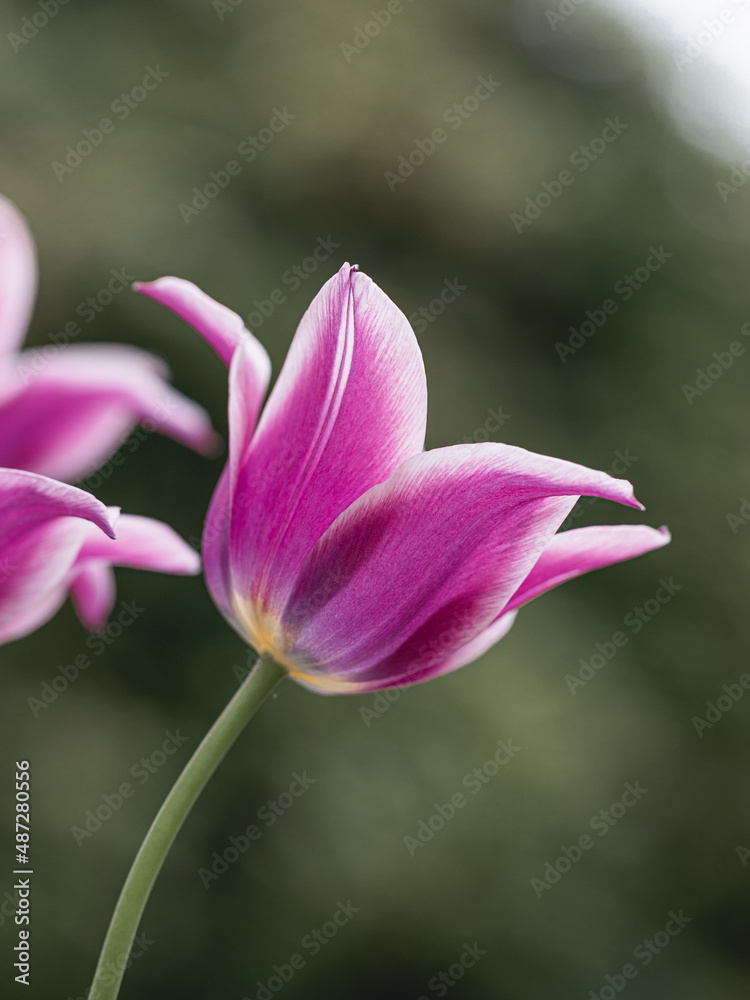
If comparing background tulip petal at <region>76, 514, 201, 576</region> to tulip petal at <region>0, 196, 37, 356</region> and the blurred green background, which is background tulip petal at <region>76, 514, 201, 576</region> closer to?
tulip petal at <region>0, 196, 37, 356</region>

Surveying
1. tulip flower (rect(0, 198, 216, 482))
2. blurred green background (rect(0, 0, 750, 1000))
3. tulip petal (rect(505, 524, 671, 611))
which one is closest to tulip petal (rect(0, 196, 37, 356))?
tulip flower (rect(0, 198, 216, 482))

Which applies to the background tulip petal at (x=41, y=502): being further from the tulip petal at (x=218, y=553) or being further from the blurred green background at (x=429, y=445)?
the blurred green background at (x=429, y=445)

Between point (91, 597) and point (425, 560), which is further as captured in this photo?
point (91, 597)

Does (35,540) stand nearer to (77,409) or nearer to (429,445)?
(77,409)

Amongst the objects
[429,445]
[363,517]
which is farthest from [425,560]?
[429,445]

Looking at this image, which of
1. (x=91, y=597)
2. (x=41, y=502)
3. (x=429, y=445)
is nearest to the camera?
(x=41, y=502)

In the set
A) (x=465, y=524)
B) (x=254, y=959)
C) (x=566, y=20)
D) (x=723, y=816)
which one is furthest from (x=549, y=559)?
(x=566, y=20)
